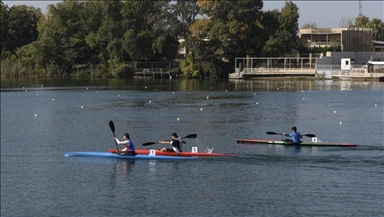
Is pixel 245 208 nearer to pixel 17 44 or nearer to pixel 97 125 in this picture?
pixel 97 125

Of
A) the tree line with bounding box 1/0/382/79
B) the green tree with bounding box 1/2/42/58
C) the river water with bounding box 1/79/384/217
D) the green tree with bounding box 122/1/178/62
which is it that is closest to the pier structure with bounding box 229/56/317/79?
the tree line with bounding box 1/0/382/79

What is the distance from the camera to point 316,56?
372 ft

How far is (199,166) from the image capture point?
34750 millimetres

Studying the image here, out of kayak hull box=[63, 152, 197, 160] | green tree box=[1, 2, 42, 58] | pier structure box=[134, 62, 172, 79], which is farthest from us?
green tree box=[1, 2, 42, 58]

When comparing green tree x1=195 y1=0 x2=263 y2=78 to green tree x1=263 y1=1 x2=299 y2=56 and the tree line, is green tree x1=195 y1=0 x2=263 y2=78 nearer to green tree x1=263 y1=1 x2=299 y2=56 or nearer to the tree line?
the tree line

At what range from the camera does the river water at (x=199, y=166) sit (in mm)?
27984

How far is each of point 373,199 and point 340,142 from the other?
1324 cm

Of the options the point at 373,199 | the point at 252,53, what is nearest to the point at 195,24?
the point at 252,53

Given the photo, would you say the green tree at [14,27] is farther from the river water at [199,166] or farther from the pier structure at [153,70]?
the river water at [199,166]

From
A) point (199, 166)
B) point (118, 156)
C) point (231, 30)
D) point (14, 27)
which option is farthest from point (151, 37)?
point (199, 166)

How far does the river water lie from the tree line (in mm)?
46183

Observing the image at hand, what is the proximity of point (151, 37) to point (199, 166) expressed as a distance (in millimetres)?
81546

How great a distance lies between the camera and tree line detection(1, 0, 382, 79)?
109 meters

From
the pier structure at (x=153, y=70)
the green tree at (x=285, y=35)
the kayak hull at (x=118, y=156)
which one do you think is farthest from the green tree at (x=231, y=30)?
the kayak hull at (x=118, y=156)
